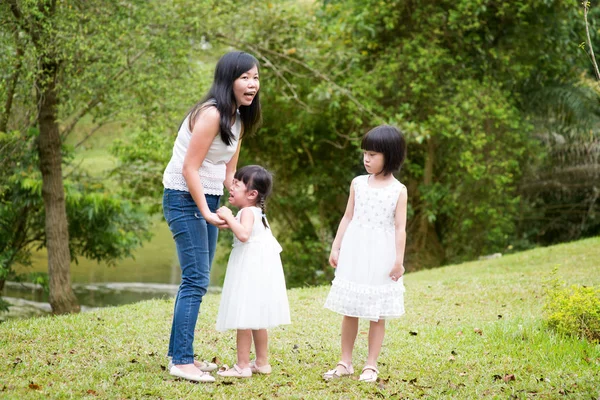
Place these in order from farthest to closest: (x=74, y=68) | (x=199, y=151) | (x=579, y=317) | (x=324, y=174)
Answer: (x=324, y=174) → (x=74, y=68) → (x=579, y=317) → (x=199, y=151)

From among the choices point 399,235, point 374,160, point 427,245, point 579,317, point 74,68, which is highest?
point 74,68

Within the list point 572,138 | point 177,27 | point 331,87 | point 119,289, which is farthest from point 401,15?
point 119,289

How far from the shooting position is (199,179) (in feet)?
13.5

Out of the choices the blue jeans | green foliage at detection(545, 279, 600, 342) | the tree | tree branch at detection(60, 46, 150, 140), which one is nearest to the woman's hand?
the blue jeans

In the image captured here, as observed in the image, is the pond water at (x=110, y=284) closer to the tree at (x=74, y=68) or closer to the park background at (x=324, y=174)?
the park background at (x=324, y=174)

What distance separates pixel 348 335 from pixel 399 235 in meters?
0.71

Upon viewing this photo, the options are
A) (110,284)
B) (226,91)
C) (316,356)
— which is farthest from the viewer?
(110,284)

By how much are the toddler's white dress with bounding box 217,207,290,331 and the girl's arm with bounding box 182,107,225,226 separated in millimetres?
346

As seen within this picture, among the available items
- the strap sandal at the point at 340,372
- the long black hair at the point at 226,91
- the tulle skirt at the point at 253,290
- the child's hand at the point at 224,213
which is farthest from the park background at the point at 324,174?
the long black hair at the point at 226,91

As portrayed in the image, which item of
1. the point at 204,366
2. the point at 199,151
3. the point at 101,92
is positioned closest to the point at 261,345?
the point at 204,366

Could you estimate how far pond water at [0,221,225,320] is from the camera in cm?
1583

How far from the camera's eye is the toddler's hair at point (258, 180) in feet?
14.4

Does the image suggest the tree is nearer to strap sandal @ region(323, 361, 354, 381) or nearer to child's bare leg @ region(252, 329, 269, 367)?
child's bare leg @ region(252, 329, 269, 367)

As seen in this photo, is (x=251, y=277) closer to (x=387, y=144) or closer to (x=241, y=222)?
(x=241, y=222)
